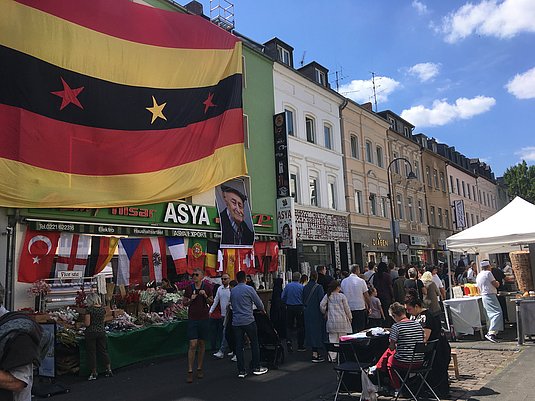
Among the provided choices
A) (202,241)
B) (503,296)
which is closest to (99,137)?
(202,241)

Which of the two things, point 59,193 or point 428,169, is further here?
point 428,169

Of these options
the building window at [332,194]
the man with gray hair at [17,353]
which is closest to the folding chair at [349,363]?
the man with gray hair at [17,353]

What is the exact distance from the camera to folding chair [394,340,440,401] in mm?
6004

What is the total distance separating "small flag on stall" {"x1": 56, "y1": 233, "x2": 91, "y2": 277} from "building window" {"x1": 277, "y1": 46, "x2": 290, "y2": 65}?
14792mm

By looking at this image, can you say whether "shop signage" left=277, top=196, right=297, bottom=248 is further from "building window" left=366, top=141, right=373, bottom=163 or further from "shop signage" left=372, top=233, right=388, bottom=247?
"building window" left=366, top=141, right=373, bottom=163

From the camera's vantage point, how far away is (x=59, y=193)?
11172 millimetres

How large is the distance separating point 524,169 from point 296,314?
182 feet

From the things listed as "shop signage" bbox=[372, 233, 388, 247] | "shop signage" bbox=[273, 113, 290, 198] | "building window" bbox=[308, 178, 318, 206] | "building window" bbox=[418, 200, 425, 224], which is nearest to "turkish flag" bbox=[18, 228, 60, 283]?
"shop signage" bbox=[273, 113, 290, 198]

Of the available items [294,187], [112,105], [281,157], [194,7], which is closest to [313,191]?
[294,187]

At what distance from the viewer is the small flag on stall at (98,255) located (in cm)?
1218

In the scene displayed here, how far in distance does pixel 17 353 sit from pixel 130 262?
10.1 metres

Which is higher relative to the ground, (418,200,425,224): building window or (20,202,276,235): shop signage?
(418,200,425,224): building window

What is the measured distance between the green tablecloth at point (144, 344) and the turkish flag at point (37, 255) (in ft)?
8.82

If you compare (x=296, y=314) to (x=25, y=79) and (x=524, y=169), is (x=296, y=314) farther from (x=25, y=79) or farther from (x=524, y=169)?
(x=524, y=169)
